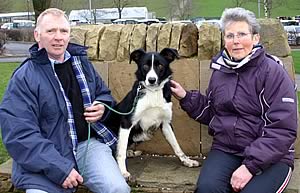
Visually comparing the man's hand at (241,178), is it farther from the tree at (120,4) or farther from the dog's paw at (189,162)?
the tree at (120,4)

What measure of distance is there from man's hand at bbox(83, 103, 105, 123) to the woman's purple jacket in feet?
3.18

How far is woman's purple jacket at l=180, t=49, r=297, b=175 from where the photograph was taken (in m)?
3.68

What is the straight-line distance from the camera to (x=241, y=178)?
369 centimetres

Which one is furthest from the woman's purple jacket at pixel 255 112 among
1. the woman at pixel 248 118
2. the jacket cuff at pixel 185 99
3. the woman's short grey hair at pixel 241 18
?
the jacket cuff at pixel 185 99

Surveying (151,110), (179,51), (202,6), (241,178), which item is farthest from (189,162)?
(202,6)

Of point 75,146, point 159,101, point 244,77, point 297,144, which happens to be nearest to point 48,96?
point 75,146

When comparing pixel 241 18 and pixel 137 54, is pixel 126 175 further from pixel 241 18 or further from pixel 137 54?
pixel 241 18

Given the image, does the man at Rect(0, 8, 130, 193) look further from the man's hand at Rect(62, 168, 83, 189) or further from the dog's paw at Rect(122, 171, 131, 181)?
the dog's paw at Rect(122, 171, 131, 181)

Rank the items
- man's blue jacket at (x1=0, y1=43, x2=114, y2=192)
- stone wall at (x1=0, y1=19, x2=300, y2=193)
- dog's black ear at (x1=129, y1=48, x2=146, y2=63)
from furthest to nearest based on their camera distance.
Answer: stone wall at (x1=0, y1=19, x2=300, y2=193)
dog's black ear at (x1=129, y1=48, x2=146, y2=63)
man's blue jacket at (x1=0, y1=43, x2=114, y2=192)

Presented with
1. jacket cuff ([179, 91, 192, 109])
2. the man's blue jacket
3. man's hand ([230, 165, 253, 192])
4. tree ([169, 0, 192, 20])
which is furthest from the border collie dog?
tree ([169, 0, 192, 20])

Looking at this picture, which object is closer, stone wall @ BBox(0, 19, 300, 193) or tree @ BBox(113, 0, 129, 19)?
stone wall @ BBox(0, 19, 300, 193)

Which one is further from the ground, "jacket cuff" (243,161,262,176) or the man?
the man

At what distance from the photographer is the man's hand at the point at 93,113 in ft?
13.2

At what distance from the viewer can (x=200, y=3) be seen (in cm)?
7225
